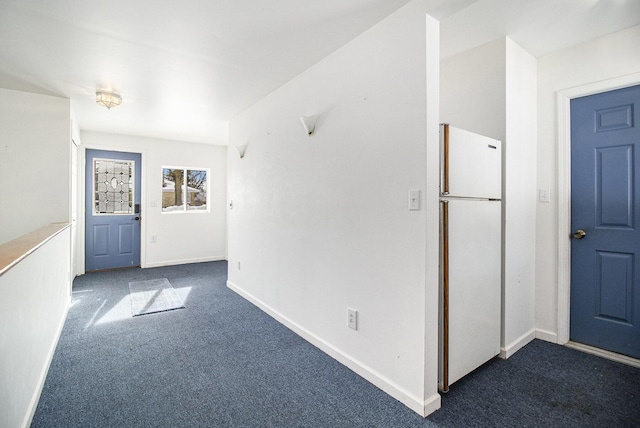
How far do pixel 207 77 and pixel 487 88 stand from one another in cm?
241

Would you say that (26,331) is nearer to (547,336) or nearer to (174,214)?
(547,336)

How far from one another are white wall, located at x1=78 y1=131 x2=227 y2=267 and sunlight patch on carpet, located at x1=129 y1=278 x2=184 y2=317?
119cm

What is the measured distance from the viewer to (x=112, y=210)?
17.6ft

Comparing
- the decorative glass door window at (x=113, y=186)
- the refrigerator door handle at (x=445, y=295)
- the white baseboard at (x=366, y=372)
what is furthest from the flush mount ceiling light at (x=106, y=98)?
the refrigerator door handle at (x=445, y=295)

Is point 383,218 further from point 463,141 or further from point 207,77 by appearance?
point 207,77

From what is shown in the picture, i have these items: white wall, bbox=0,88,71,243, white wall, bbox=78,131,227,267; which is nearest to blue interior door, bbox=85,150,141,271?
white wall, bbox=78,131,227,267

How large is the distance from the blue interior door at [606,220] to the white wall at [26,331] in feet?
12.0

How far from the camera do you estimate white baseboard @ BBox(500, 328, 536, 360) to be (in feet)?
7.64

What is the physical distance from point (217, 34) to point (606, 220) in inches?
127

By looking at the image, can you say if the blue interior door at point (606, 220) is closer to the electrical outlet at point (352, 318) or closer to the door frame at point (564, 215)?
the door frame at point (564, 215)

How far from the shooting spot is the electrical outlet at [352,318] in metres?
2.19

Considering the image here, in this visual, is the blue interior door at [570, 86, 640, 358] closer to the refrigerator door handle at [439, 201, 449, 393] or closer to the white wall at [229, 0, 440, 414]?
the refrigerator door handle at [439, 201, 449, 393]

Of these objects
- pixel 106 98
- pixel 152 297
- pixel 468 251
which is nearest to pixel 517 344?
pixel 468 251

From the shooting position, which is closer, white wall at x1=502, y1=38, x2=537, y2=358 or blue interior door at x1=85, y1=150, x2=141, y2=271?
white wall at x1=502, y1=38, x2=537, y2=358
